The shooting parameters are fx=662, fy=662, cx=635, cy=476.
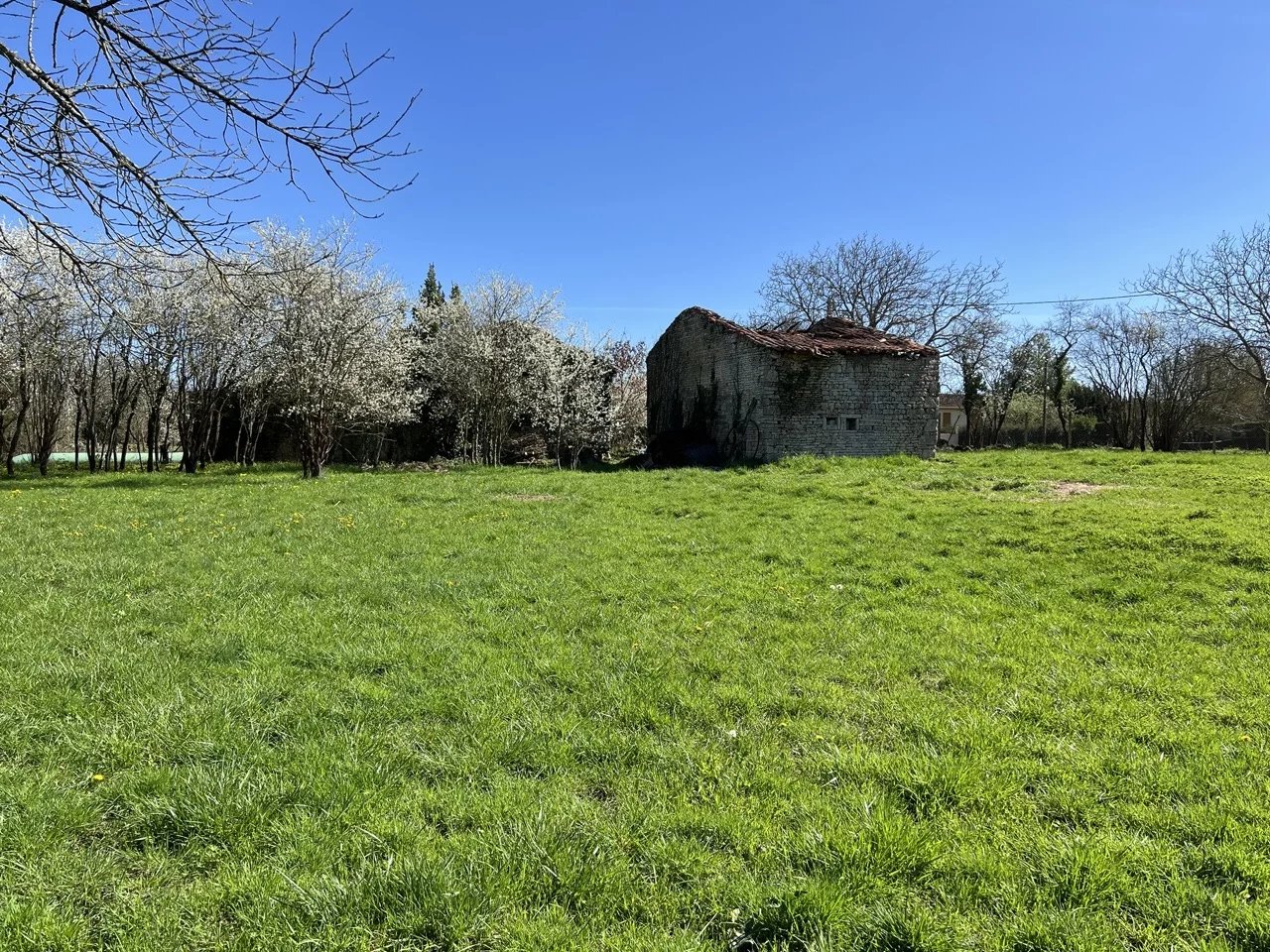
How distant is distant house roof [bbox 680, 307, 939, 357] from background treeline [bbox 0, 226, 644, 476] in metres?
7.12

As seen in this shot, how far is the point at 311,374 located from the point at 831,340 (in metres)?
15.0

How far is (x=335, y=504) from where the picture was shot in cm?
1162

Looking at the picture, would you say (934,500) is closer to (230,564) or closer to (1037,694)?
(1037,694)

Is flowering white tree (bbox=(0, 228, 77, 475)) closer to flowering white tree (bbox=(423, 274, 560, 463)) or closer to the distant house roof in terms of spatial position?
flowering white tree (bbox=(423, 274, 560, 463))

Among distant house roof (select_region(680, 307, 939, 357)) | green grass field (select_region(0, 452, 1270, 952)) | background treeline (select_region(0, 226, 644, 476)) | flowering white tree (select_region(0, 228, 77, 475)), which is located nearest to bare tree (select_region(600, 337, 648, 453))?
background treeline (select_region(0, 226, 644, 476))

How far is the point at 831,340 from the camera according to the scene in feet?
67.6

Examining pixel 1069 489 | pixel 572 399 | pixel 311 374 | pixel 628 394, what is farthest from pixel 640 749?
pixel 628 394

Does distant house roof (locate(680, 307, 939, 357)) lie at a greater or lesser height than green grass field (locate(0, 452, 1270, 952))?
greater

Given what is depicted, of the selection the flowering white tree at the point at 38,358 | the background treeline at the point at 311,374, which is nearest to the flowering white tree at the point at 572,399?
the background treeline at the point at 311,374

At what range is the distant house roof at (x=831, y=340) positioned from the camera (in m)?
19.3

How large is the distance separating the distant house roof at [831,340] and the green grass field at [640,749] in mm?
12446

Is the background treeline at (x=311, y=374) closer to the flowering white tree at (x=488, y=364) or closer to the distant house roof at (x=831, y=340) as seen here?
the flowering white tree at (x=488, y=364)

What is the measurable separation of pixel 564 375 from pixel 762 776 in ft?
73.4

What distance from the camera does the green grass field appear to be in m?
2.25
